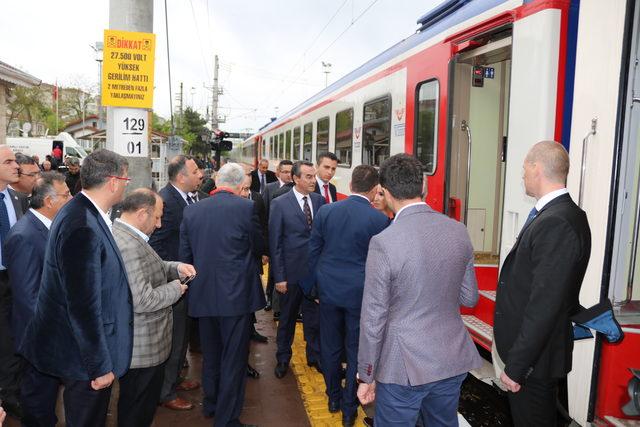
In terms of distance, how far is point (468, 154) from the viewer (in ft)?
17.1

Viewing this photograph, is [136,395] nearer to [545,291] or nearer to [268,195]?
[545,291]

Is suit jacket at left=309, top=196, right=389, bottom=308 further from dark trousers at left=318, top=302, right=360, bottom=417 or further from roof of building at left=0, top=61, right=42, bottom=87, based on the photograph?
roof of building at left=0, top=61, right=42, bottom=87

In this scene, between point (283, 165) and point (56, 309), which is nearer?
point (56, 309)

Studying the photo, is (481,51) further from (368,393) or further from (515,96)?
(368,393)

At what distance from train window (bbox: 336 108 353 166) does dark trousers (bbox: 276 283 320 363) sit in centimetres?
312

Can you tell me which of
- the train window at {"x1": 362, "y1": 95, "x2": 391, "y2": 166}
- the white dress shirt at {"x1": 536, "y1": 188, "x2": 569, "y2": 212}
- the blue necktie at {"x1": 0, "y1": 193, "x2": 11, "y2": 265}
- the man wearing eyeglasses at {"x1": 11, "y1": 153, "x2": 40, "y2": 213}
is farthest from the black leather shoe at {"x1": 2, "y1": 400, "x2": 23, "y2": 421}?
the train window at {"x1": 362, "y1": 95, "x2": 391, "y2": 166}

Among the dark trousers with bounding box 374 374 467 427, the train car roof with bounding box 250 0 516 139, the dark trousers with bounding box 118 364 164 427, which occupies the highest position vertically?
the train car roof with bounding box 250 0 516 139

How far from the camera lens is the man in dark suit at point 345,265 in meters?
3.68

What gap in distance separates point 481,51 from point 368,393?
329cm

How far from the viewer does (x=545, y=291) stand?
242 centimetres

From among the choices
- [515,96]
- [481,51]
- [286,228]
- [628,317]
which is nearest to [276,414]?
[286,228]

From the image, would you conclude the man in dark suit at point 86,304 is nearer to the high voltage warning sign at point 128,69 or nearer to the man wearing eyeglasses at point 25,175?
the high voltage warning sign at point 128,69

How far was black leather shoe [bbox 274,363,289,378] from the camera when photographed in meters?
4.78

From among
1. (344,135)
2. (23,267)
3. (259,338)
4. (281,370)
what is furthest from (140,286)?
(344,135)
